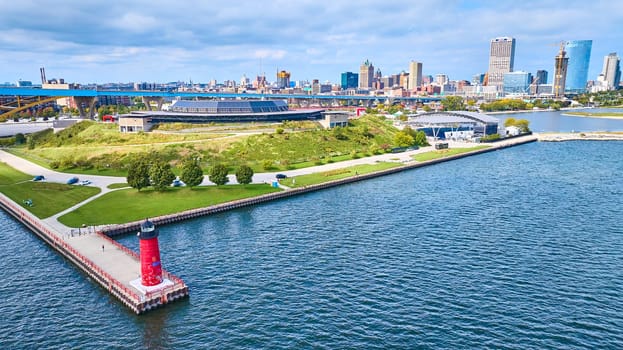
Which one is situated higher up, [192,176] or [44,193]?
[192,176]

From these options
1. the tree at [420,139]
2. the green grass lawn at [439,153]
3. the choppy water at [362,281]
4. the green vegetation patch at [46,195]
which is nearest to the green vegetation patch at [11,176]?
the green vegetation patch at [46,195]

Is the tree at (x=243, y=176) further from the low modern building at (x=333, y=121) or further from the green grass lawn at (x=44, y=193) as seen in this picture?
the low modern building at (x=333, y=121)

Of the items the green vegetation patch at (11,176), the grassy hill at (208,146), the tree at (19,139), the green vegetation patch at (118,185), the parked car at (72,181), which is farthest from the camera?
the tree at (19,139)

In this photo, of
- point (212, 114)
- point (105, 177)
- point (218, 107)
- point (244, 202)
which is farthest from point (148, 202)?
point (218, 107)

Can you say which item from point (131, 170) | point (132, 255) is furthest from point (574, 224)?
point (131, 170)

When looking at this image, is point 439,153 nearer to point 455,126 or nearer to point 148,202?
point 455,126

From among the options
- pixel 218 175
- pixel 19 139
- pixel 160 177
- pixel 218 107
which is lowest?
pixel 19 139
